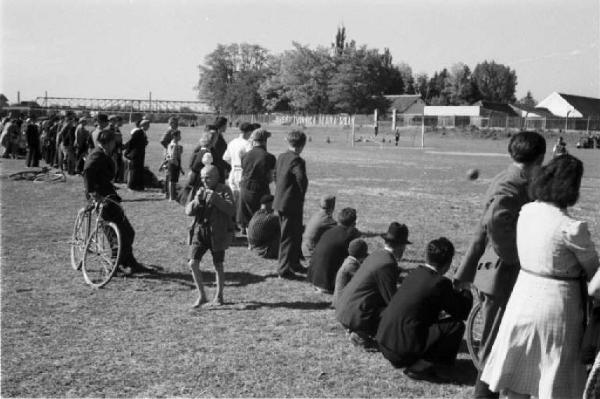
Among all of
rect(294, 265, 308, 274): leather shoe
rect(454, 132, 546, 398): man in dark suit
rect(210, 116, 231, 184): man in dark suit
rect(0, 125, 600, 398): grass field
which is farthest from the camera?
rect(210, 116, 231, 184): man in dark suit

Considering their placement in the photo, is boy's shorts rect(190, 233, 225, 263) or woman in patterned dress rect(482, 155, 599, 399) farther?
boy's shorts rect(190, 233, 225, 263)

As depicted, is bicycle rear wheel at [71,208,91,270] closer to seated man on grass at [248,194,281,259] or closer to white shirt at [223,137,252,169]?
seated man on grass at [248,194,281,259]

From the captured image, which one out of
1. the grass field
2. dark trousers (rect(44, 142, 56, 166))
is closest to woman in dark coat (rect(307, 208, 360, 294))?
the grass field

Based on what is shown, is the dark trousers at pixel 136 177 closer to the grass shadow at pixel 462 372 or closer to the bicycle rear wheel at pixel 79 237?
the bicycle rear wheel at pixel 79 237

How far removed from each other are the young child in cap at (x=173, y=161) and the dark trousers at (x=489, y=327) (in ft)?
36.9

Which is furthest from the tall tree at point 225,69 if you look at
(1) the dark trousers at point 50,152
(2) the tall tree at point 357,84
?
(1) the dark trousers at point 50,152

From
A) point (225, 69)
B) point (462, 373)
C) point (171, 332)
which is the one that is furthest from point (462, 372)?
point (225, 69)

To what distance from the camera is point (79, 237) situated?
8.69 meters

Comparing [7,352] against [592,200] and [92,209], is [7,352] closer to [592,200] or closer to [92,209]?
[92,209]

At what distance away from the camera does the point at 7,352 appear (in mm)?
5648

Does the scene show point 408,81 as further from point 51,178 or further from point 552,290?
point 552,290

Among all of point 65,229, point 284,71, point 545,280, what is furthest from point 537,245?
point 284,71

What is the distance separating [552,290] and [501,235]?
0.81m

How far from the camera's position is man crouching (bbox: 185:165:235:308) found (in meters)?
6.99
